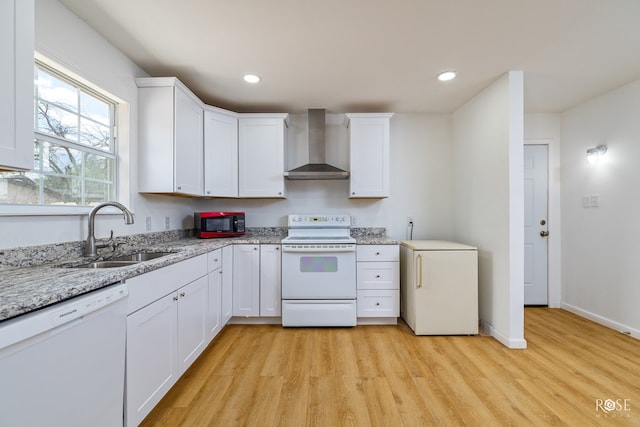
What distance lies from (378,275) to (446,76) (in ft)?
6.58

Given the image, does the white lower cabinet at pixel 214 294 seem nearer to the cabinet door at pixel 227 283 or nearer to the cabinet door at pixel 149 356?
the cabinet door at pixel 227 283

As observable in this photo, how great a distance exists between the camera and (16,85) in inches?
39.4

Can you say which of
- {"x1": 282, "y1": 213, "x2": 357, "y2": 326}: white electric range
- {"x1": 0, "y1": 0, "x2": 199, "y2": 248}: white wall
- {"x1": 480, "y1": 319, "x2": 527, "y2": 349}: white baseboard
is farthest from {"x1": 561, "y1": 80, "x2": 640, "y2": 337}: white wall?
{"x1": 0, "y1": 0, "x2": 199, "y2": 248}: white wall

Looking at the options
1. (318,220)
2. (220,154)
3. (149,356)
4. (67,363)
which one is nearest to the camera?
(67,363)

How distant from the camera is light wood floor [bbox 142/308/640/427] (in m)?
1.48

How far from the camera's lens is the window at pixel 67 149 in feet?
4.71

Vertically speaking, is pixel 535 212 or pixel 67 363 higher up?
pixel 535 212

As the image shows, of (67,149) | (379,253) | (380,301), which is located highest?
(67,149)

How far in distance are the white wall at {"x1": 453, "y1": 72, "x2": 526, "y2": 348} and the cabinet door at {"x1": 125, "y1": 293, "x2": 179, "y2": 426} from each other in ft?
8.73

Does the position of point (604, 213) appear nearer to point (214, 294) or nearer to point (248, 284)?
point (248, 284)

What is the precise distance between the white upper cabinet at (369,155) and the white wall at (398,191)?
320mm

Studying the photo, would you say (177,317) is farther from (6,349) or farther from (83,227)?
(6,349)

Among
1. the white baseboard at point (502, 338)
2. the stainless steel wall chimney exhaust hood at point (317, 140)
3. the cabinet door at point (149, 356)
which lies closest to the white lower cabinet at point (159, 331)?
the cabinet door at point (149, 356)

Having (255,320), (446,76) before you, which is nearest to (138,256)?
(255,320)
